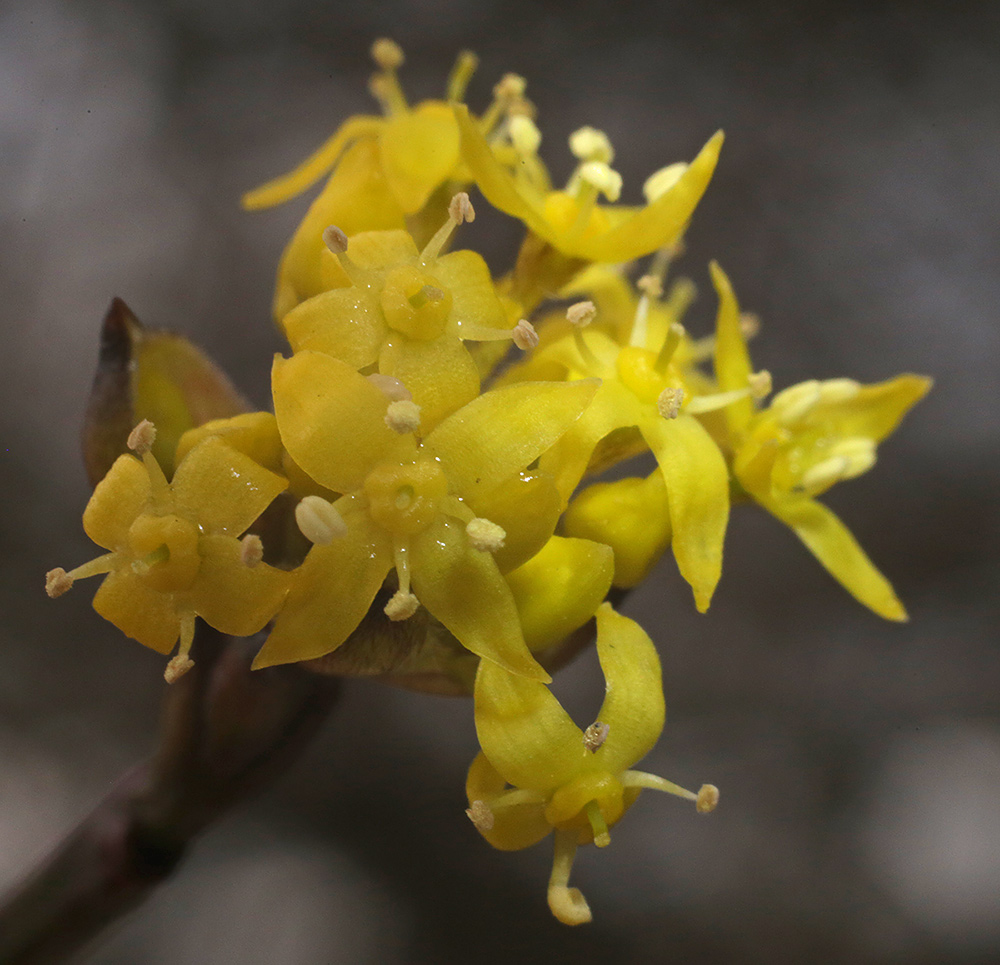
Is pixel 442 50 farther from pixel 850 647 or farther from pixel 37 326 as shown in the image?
pixel 850 647

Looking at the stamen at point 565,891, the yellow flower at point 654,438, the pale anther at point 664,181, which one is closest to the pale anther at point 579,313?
the yellow flower at point 654,438

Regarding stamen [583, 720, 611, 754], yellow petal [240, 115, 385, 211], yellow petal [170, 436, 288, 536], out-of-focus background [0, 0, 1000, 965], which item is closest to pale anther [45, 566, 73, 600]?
yellow petal [170, 436, 288, 536]

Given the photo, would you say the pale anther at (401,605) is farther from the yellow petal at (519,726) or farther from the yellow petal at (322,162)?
the yellow petal at (322,162)

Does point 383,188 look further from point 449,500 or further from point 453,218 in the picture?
point 449,500

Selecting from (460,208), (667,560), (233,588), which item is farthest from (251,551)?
(667,560)

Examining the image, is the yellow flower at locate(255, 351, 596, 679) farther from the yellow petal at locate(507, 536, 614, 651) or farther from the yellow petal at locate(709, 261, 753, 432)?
the yellow petal at locate(709, 261, 753, 432)

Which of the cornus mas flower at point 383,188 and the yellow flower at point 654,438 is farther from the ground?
the cornus mas flower at point 383,188
